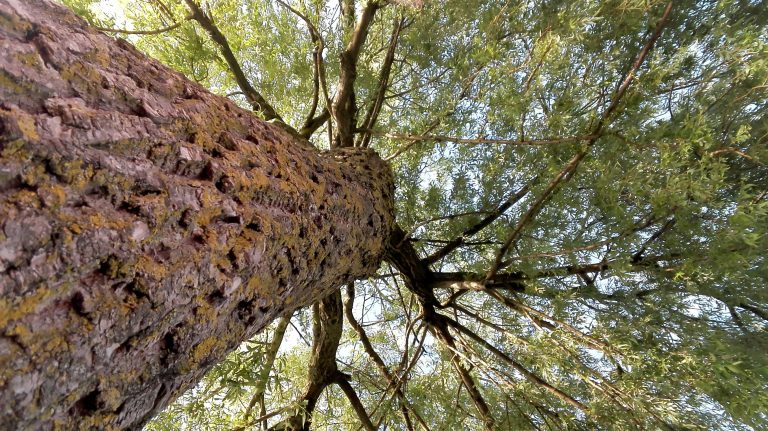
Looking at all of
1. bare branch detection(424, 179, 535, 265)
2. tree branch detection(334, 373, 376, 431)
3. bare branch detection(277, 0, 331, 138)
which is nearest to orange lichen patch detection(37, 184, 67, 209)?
bare branch detection(277, 0, 331, 138)

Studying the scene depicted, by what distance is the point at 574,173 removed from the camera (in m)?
Result: 2.22

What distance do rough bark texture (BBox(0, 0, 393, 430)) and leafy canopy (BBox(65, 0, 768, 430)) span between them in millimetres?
1278

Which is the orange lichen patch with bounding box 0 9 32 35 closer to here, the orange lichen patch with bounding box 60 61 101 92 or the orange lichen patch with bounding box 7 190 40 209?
the orange lichen patch with bounding box 60 61 101 92

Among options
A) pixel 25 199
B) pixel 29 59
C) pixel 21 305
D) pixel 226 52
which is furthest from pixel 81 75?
pixel 226 52

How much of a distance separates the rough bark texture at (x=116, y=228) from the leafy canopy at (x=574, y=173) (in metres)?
1.28

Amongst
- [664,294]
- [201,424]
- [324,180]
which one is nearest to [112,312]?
[324,180]

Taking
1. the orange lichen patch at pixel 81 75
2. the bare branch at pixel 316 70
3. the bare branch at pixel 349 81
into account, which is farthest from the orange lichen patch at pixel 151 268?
the bare branch at pixel 349 81

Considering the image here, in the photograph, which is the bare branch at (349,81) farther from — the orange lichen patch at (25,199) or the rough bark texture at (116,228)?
the orange lichen patch at (25,199)

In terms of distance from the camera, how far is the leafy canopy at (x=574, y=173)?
186 centimetres

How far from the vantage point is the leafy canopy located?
1858 millimetres

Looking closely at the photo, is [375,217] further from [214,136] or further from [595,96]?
[595,96]

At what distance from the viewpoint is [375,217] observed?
214cm

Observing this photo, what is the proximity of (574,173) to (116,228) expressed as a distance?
2.04m

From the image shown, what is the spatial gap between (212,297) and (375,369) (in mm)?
3509
